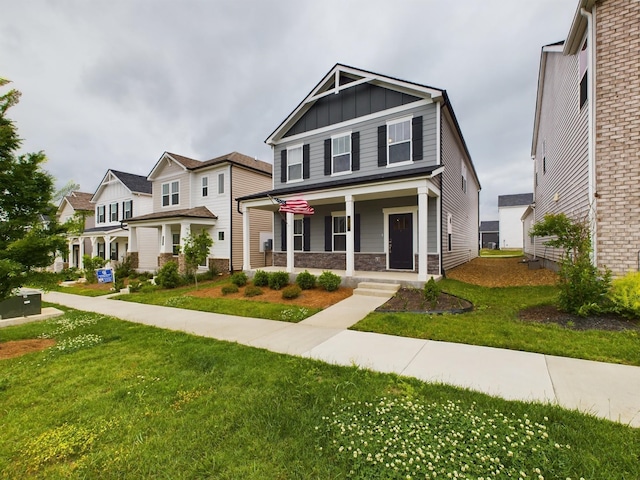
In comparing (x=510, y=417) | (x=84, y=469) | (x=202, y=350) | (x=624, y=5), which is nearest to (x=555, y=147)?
(x=624, y=5)

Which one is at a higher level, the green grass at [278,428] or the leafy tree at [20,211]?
the leafy tree at [20,211]

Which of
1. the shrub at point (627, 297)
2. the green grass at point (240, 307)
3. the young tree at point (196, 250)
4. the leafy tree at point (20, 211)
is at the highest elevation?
the leafy tree at point (20, 211)

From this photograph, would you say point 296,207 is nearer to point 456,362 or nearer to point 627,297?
point 456,362

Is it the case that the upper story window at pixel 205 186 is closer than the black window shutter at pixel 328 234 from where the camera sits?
No

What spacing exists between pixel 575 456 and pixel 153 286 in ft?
47.5

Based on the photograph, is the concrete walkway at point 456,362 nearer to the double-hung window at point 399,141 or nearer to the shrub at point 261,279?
the shrub at point 261,279

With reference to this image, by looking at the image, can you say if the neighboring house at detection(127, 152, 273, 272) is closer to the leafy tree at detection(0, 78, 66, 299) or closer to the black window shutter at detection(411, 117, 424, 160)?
the black window shutter at detection(411, 117, 424, 160)

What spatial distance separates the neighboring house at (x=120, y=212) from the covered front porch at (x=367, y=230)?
1214 centimetres

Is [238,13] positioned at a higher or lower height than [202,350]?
higher

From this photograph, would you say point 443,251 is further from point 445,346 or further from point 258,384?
point 258,384

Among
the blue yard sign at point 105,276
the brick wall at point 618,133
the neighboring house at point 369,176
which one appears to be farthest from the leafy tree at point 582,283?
the blue yard sign at point 105,276

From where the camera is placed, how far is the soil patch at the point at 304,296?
327 inches

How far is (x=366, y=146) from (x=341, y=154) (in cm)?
121

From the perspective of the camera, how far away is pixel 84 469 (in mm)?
2098
